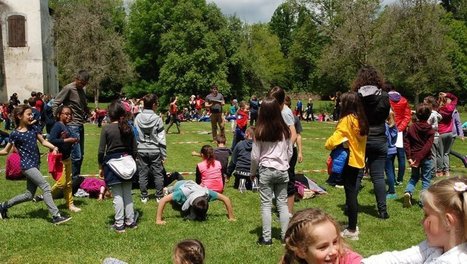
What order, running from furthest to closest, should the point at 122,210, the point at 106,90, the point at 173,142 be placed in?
1. the point at 106,90
2. the point at 173,142
3. the point at 122,210

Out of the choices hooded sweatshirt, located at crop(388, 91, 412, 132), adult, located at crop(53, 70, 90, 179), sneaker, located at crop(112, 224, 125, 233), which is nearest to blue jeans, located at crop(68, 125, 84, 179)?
adult, located at crop(53, 70, 90, 179)

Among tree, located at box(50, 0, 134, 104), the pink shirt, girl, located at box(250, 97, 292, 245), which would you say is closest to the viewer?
girl, located at box(250, 97, 292, 245)

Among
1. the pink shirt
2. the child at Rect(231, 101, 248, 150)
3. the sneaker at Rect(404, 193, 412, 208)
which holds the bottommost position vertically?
the sneaker at Rect(404, 193, 412, 208)

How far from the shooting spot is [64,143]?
708 cm

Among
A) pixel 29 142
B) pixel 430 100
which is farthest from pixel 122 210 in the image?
pixel 430 100

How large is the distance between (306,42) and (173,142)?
152 feet

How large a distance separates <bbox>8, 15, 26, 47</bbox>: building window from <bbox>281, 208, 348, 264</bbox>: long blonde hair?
120 feet

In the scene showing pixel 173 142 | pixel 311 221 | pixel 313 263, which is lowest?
pixel 173 142

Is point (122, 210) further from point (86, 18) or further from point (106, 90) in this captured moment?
point (106, 90)

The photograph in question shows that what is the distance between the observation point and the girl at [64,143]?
23.2ft

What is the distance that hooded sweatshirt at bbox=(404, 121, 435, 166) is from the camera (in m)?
7.45

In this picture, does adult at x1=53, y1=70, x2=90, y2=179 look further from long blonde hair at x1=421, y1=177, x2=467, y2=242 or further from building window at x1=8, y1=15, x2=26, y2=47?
building window at x1=8, y1=15, x2=26, y2=47

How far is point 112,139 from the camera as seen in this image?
6.35 m

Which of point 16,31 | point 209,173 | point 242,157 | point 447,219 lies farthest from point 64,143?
point 16,31
